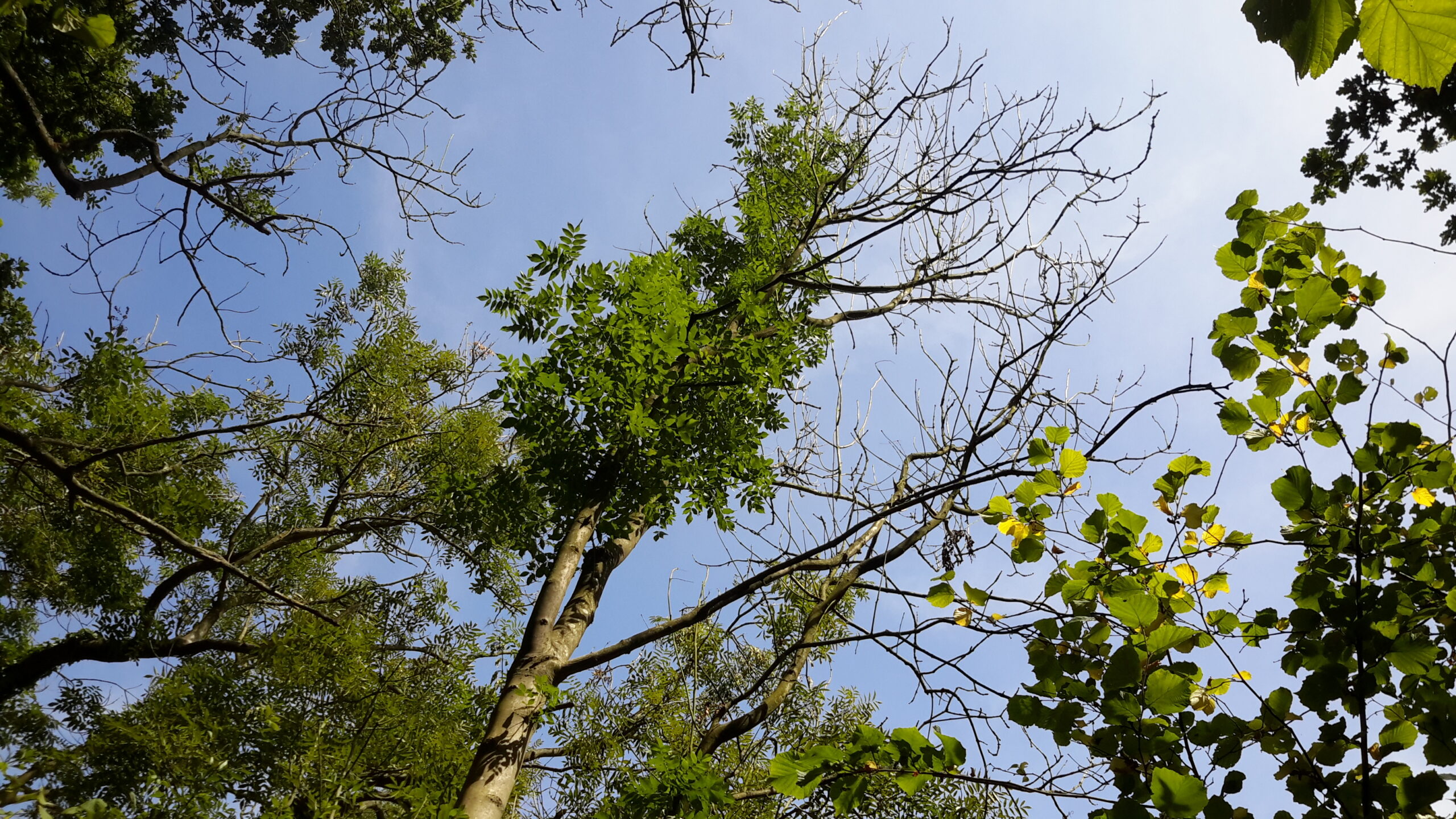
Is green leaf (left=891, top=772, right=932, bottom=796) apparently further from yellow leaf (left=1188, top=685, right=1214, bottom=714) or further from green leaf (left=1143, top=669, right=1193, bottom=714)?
yellow leaf (left=1188, top=685, right=1214, bottom=714)

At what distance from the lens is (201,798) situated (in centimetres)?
385

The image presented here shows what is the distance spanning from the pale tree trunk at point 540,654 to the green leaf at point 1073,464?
2538mm

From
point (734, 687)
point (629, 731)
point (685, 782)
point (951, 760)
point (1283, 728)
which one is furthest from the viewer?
point (734, 687)

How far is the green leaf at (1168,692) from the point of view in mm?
1691

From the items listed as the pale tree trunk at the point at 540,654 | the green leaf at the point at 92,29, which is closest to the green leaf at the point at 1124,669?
the green leaf at the point at 92,29

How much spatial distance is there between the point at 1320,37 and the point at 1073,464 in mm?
1268

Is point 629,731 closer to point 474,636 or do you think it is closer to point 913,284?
point 474,636

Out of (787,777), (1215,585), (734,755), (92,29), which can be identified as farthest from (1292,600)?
(734,755)

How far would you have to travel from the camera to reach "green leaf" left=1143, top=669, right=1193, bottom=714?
169cm

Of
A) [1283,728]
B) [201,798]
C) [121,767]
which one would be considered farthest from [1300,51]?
[121,767]

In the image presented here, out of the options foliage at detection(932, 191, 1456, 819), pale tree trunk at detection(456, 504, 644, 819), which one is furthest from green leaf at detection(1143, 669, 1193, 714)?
pale tree trunk at detection(456, 504, 644, 819)

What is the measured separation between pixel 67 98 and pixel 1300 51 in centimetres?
887

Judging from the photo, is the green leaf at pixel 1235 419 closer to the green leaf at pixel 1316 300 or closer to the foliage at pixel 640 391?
the green leaf at pixel 1316 300

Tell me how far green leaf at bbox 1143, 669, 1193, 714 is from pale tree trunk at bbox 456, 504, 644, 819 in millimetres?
2652
